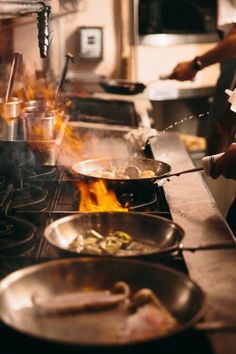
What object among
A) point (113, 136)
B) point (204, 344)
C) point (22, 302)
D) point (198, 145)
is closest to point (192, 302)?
point (204, 344)

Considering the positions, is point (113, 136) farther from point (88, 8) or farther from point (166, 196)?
point (88, 8)

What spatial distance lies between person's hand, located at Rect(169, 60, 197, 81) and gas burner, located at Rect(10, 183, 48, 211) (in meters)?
1.84

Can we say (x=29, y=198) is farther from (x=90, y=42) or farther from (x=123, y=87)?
(x=90, y=42)

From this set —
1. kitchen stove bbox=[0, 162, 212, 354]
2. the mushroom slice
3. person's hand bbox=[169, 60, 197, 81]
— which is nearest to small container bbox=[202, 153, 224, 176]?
kitchen stove bbox=[0, 162, 212, 354]

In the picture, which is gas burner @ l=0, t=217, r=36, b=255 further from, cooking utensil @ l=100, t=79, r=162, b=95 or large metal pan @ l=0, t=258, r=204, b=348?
cooking utensil @ l=100, t=79, r=162, b=95

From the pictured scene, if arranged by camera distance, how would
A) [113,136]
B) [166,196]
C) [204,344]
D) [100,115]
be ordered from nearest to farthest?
[204,344] → [166,196] → [113,136] → [100,115]

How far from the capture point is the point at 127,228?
2357mm

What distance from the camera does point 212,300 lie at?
1800 mm

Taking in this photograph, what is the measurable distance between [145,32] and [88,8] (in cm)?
66

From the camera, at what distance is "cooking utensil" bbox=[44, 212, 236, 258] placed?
7.19 feet

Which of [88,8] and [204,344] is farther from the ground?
[88,8]

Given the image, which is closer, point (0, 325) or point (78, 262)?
point (0, 325)

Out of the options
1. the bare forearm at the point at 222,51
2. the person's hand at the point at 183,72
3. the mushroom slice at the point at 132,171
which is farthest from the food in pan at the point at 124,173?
the bare forearm at the point at 222,51

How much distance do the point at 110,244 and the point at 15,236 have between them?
38 cm
